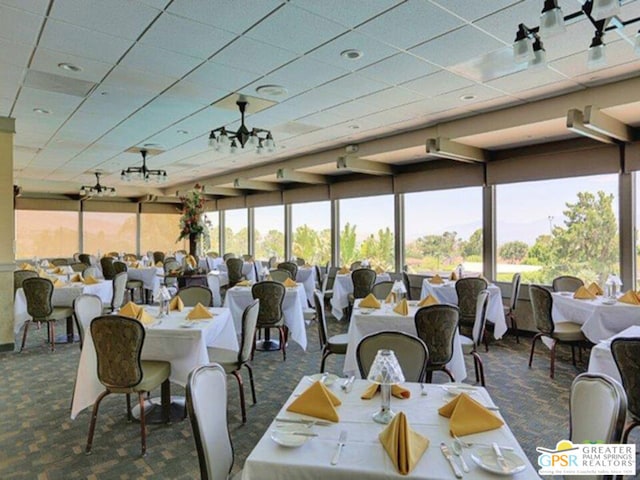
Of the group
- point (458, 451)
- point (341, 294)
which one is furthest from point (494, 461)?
point (341, 294)

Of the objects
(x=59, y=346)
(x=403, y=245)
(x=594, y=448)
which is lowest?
(x=59, y=346)

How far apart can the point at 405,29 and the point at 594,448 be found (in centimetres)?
303

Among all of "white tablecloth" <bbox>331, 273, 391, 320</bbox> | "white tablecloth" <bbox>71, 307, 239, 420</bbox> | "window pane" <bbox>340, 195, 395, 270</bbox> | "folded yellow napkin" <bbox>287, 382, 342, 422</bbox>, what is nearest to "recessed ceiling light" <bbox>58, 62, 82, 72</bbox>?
"white tablecloth" <bbox>71, 307, 239, 420</bbox>

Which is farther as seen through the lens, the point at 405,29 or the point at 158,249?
the point at 158,249

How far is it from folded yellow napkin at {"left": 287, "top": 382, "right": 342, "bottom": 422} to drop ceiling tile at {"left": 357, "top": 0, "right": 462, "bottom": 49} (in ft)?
8.63

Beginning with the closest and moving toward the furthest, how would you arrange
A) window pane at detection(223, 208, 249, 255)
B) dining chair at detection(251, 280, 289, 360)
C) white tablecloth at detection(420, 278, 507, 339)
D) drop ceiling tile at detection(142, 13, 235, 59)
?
drop ceiling tile at detection(142, 13, 235, 59) < dining chair at detection(251, 280, 289, 360) < white tablecloth at detection(420, 278, 507, 339) < window pane at detection(223, 208, 249, 255)

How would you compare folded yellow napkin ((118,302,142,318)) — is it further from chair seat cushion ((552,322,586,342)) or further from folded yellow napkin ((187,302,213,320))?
chair seat cushion ((552,322,586,342))

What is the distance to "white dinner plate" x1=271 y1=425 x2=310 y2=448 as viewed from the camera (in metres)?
1.72

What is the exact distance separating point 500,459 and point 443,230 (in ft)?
25.0

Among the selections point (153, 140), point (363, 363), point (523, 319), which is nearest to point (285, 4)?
point (363, 363)

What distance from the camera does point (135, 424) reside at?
366 centimetres

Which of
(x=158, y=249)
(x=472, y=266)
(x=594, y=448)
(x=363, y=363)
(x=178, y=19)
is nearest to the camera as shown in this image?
(x=594, y=448)

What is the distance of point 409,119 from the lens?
626cm

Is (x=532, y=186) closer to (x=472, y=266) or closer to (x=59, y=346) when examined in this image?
(x=472, y=266)
